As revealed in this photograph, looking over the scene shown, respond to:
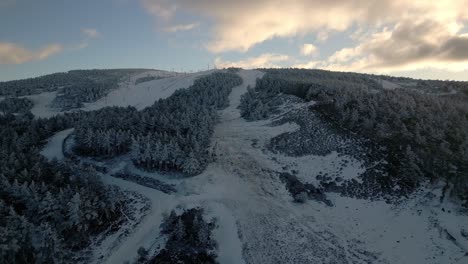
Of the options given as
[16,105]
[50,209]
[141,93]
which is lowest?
[50,209]

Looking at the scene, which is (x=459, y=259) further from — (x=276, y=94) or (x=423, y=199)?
(x=276, y=94)

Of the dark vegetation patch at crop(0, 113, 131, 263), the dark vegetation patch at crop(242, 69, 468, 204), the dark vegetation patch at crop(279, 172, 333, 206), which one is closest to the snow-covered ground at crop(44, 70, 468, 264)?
the dark vegetation patch at crop(279, 172, 333, 206)

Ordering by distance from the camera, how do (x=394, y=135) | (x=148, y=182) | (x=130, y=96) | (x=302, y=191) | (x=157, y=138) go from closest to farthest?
(x=302, y=191)
(x=148, y=182)
(x=394, y=135)
(x=157, y=138)
(x=130, y=96)

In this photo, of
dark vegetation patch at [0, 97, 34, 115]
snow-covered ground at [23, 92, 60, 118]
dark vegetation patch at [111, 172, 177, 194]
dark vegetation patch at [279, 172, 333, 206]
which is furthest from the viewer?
snow-covered ground at [23, 92, 60, 118]

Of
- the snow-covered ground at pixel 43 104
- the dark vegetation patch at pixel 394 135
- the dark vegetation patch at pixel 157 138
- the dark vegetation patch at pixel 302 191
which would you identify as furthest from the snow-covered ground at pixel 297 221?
the snow-covered ground at pixel 43 104

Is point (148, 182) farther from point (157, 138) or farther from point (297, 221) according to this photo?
point (297, 221)

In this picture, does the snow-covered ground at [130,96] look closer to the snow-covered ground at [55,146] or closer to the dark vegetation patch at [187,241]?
the snow-covered ground at [55,146]

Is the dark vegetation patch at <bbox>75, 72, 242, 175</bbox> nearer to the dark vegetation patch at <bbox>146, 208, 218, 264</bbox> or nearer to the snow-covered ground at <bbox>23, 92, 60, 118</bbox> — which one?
the dark vegetation patch at <bbox>146, 208, 218, 264</bbox>

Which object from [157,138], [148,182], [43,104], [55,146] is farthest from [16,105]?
[148,182]
